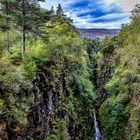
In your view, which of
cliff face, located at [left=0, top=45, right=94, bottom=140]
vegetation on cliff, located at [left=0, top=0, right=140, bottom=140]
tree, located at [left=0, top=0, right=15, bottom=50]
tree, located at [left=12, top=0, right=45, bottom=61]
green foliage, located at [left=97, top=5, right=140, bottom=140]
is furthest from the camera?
green foliage, located at [left=97, top=5, right=140, bottom=140]

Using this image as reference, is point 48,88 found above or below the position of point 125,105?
above

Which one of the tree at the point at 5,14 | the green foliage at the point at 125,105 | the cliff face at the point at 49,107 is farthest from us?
the green foliage at the point at 125,105

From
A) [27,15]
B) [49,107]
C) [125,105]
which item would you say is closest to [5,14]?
[27,15]

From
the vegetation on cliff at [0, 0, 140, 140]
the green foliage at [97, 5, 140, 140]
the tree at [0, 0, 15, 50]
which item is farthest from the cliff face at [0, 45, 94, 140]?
the tree at [0, 0, 15, 50]

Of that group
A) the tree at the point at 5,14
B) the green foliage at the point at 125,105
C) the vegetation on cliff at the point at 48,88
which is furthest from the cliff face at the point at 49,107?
the tree at the point at 5,14

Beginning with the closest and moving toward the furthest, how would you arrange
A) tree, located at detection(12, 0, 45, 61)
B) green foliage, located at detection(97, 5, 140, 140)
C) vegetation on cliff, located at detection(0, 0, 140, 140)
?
vegetation on cliff, located at detection(0, 0, 140, 140) < tree, located at detection(12, 0, 45, 61) < green foliage, located at detection(97, 5, 140, 140)

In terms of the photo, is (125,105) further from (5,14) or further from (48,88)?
(5,14)

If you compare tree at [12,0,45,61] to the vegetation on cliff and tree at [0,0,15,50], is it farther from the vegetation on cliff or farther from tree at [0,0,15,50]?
tree at [0,0,15,50]

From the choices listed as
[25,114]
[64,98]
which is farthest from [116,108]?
[25,114]

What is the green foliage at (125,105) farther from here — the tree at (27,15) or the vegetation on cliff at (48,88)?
the tree at (27,15)

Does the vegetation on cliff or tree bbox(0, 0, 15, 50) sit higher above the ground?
tree bbox(0, 0, 15, 50)

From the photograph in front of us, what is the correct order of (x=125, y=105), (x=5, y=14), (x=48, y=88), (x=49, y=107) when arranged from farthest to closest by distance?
(x=125, y=105)
(x=48, y=88)
(x=49, y=107)
(x=5, y=14)

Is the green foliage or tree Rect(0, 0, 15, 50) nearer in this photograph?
tree Rect(0, 0, 15, 50)

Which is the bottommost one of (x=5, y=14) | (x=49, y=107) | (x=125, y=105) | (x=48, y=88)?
(x=125, y=105)
